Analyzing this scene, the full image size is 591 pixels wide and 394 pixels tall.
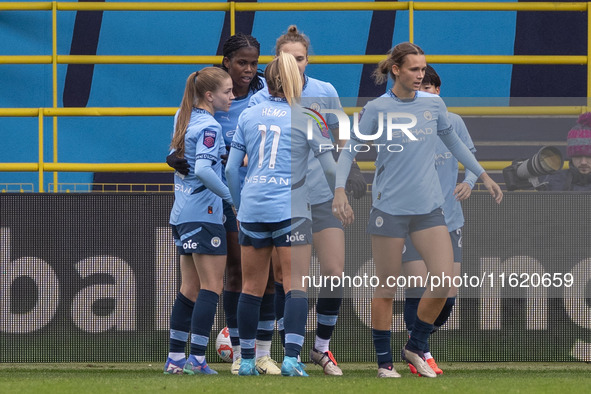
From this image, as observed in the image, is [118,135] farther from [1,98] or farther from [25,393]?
[25,393]

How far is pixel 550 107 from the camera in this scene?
650 centimetres

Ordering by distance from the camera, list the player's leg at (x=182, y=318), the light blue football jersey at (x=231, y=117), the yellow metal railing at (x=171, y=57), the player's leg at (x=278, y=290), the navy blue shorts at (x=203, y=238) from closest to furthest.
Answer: the navy blue shorts at (x=203, y=238) → the player's leg at (x=182, y=318) → the player's leg at (x=278, y=290) → the light blue football jersey at (x=231, y=117) → the yellow metal railing at (x=171, y=57)

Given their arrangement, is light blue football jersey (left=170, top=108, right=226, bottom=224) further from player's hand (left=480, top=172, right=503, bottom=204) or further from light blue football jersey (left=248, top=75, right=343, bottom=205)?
player's hand (left=480, top=172, right=503, bottom=204)

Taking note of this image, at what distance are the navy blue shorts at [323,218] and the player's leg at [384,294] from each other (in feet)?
0.85

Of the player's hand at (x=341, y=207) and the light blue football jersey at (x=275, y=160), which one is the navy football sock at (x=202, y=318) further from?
the player's hand at (x=341, y=207)

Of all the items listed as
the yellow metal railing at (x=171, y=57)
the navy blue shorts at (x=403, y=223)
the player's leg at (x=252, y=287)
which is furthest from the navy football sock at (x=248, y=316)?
the yellow metal railing at (x=171, y=57)

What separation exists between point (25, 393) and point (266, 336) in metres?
1.35

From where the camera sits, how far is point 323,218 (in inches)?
190

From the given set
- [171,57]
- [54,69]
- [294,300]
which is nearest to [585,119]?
[294,300]

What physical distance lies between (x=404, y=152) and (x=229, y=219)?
99 cm

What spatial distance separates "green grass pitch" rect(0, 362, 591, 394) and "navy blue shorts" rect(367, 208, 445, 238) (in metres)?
0.64

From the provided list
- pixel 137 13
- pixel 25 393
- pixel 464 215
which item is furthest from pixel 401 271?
pixel 137 13

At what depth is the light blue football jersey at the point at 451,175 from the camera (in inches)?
201

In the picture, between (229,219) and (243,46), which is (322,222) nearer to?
(229,219)
